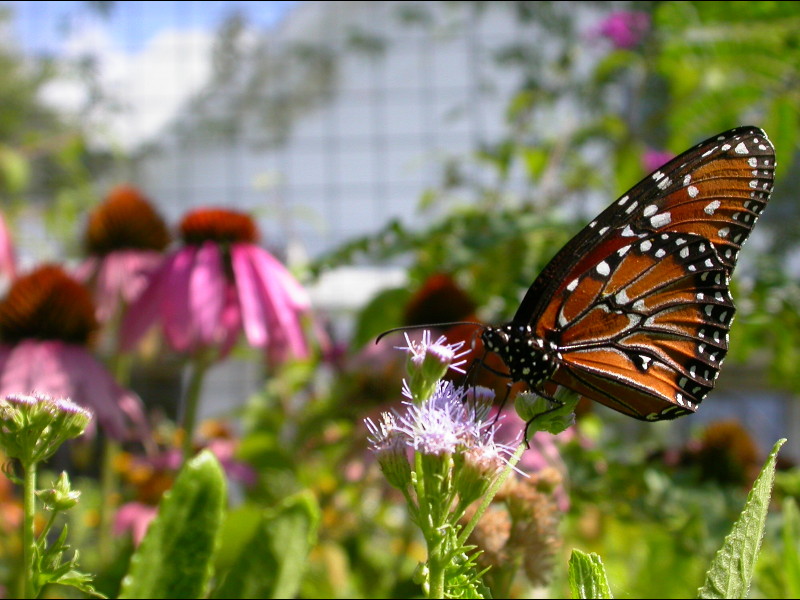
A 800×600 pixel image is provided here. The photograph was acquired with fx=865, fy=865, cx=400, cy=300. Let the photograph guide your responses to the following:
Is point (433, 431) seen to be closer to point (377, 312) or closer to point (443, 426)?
point (443, 426)

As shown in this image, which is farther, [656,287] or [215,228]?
[215,228]

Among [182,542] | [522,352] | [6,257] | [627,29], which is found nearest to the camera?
[182,542]

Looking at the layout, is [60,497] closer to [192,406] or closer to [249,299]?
[192,406]

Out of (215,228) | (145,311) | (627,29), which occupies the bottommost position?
(145,311)

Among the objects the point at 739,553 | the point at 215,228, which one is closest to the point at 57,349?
the point at 215,228

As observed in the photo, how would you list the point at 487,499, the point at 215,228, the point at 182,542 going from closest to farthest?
the point at 487,499 < the point at 182,542 < the point at 215,228

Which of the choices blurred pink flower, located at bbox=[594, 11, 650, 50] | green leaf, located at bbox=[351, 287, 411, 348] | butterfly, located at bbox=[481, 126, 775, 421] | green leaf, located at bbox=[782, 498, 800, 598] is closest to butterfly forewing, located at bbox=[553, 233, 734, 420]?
butterfly, located at bbox=[481, 126, 775, 421]

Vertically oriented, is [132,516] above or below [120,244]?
below

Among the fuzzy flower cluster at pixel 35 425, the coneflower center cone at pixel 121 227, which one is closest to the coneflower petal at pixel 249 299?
the coneflower center cone at pixel 121 227
